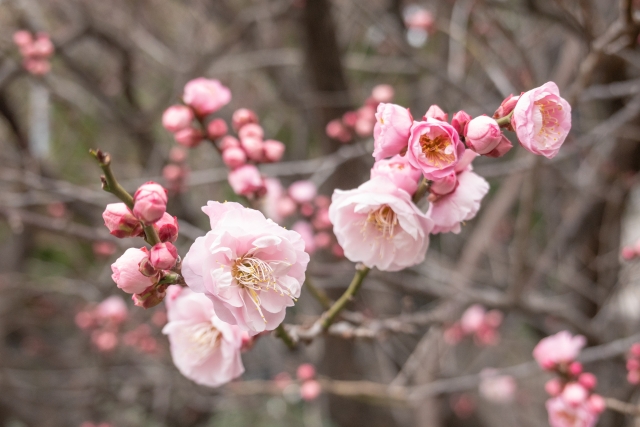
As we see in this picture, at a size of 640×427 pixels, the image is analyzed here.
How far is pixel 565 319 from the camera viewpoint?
216 centimetres

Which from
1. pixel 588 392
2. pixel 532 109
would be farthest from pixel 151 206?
pixel 588 392

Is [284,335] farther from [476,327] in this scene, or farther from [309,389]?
[476,327]

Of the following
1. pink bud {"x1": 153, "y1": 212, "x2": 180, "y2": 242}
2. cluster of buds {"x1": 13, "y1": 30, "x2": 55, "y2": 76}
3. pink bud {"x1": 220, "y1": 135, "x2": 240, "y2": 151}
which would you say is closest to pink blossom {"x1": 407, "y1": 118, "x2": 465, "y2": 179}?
pink bud {"x1": 153, "y1": 212, "x2": 180, "y2": 242}

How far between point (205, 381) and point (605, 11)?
131 inches

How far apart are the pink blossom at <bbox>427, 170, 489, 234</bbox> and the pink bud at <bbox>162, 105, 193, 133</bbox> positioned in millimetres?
688

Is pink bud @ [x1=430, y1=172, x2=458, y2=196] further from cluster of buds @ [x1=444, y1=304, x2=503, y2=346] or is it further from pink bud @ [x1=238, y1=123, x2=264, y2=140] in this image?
cluster of buds @ [x1=444, y1=304, x2=503, y2=346]

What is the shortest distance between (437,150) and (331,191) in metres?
2.30

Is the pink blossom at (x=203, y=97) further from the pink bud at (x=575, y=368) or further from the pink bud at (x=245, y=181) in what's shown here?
the pink bud at (x=575, y=368)

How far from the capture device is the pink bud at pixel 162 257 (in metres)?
0.65

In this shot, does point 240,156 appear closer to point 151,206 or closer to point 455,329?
point 151,206

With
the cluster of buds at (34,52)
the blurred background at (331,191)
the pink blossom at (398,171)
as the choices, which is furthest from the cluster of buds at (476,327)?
the cluster of buds at (34,52)

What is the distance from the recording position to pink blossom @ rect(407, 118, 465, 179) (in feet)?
2.20

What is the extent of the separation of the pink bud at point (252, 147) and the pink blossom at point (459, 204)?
0.55 metres

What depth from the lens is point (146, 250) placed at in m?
0.71
